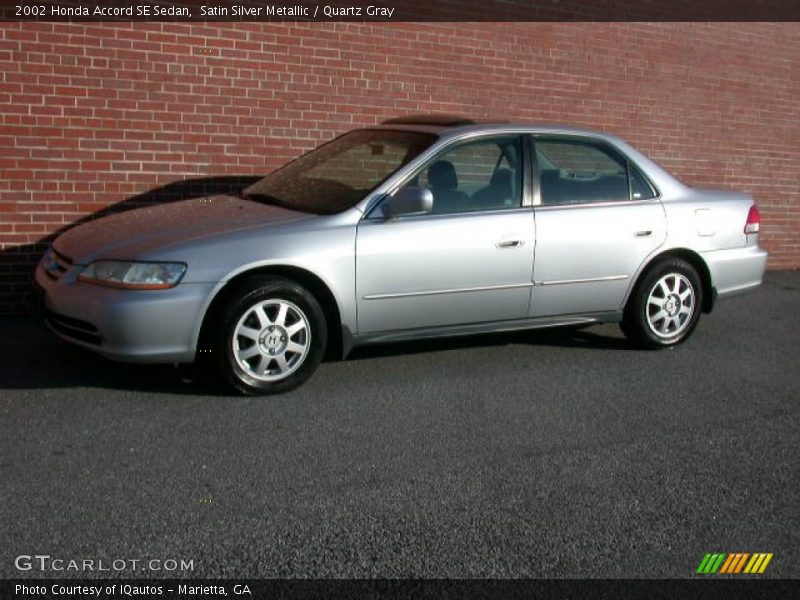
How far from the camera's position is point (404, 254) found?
19.5ft

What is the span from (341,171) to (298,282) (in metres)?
1.08

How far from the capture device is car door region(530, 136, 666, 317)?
648 cm

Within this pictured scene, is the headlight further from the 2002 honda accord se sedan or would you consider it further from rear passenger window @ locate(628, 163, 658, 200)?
rear passenger window @ locate(628, 163, 658, 200)

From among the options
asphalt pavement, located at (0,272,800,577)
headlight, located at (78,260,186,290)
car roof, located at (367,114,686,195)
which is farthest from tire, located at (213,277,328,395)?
car roof, located at (367,114,686,195)

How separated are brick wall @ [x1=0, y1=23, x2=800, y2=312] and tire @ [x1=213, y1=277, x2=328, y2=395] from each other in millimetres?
2772

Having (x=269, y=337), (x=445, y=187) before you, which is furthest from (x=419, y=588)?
(x=445, y=187)

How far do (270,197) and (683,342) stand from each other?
3177 mm

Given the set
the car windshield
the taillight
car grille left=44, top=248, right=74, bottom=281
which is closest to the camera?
car grille left=44, top=248, right=74, bottom=281

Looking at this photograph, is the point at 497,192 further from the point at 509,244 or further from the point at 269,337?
the point at 269,337

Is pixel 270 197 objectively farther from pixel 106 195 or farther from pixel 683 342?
pixel 683 342

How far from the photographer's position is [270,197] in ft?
21.4

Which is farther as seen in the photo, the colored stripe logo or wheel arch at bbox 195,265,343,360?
wheel arch at bbox 195,265,343,360

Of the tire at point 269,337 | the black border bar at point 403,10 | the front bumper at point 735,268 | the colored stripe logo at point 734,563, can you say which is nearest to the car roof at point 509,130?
the front bumper at point 735,268

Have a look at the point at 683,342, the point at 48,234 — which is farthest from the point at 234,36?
the point at 683,342
